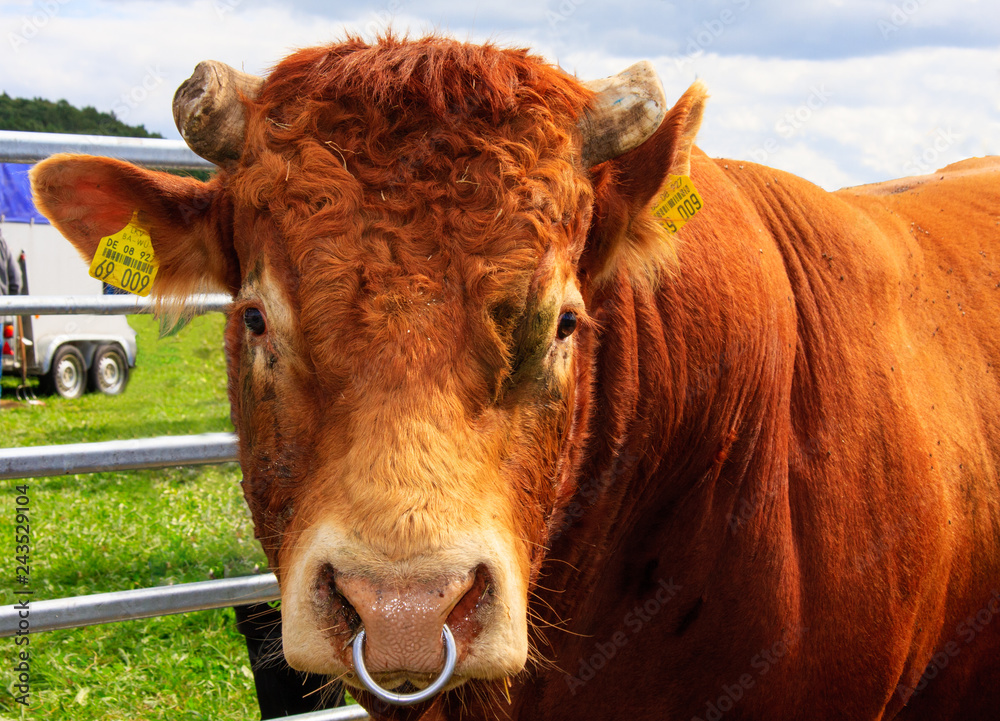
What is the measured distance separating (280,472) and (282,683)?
83.0 inches

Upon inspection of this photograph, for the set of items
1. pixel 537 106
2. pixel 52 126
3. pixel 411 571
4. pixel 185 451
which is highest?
pixel 537 106

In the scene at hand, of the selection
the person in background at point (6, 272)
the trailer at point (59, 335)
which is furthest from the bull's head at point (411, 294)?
the trailer at point (59, 335)

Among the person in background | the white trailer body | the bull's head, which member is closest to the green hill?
the white trailer body

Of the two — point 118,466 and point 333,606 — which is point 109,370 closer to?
point 118,466

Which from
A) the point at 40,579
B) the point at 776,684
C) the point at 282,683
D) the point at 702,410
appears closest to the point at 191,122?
the point at 702,410

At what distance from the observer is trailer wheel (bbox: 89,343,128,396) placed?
17.0 metres

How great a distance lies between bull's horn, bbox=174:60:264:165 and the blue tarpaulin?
31.8 feet

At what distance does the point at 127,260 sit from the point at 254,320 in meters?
0.72

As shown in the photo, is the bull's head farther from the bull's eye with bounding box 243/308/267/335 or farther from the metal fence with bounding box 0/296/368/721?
the metal fence with bounding box 0/296/368/721

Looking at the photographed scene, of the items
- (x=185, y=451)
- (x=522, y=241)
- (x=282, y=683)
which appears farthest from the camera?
(x=282, y=683)

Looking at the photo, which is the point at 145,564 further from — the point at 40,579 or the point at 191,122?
the point at 191,122

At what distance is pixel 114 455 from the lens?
3320mm

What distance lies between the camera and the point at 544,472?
2.15 metres

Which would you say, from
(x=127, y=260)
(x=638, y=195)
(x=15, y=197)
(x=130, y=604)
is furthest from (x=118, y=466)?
(x=15, y=197)
